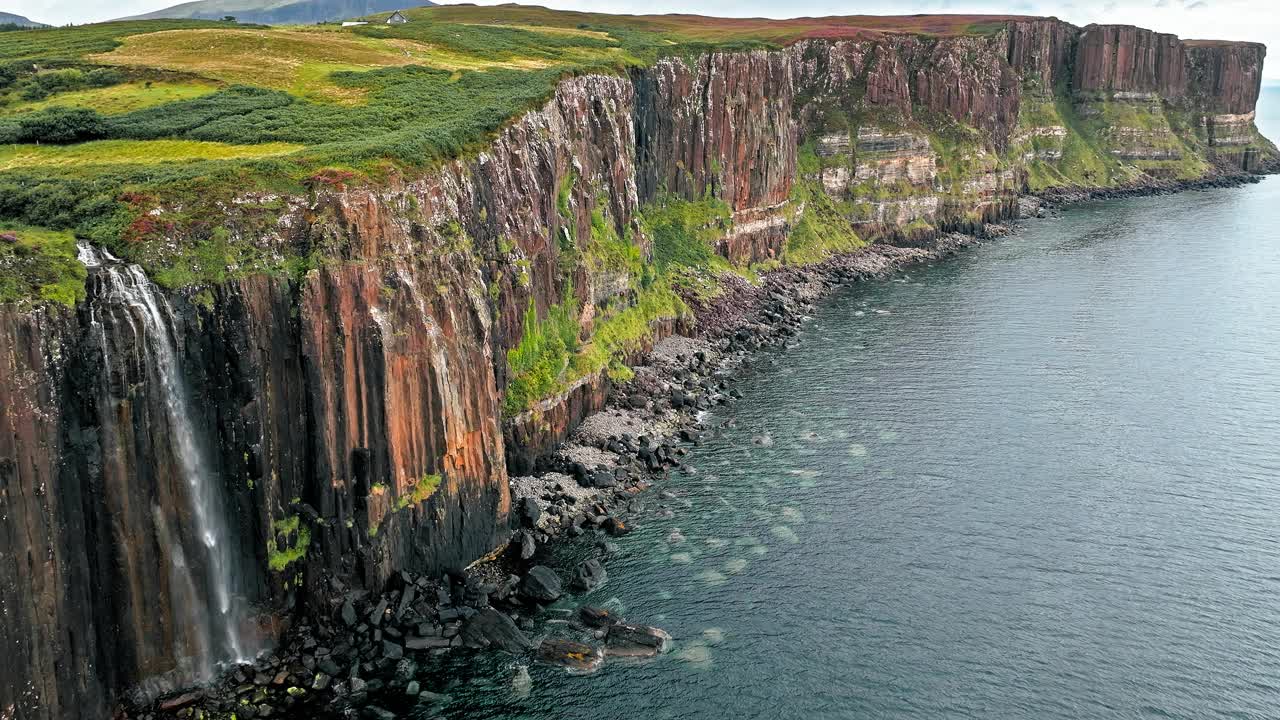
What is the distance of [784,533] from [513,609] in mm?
19135

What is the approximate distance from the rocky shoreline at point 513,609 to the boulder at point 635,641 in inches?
2.5

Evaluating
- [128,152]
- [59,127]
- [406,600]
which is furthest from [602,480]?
[59,127]

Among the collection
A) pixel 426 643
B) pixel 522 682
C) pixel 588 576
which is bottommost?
pixel 522 682

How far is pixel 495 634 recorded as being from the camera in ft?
165

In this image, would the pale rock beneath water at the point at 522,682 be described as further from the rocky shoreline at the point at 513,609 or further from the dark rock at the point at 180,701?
the dark rock at the point at 180,701

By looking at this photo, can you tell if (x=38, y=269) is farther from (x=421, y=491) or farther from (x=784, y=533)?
(x=784, y=533)

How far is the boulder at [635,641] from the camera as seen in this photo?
162ft

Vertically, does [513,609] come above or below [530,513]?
below

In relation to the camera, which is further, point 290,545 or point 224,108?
point 224,108

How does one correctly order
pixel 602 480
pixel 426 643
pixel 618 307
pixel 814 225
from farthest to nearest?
pixel 814 225, pixel 618 307, pixel 602 480, pixel 426 643

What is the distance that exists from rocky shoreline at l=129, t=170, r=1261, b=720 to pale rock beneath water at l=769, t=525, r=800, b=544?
319 inches

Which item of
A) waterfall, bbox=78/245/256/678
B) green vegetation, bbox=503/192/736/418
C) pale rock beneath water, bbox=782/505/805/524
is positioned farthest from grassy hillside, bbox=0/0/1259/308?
pale rock beneath water, bbox=782/505/805/524

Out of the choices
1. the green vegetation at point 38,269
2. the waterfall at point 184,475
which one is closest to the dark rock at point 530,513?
the waterfall at point 184,475

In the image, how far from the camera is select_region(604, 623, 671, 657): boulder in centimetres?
4931
